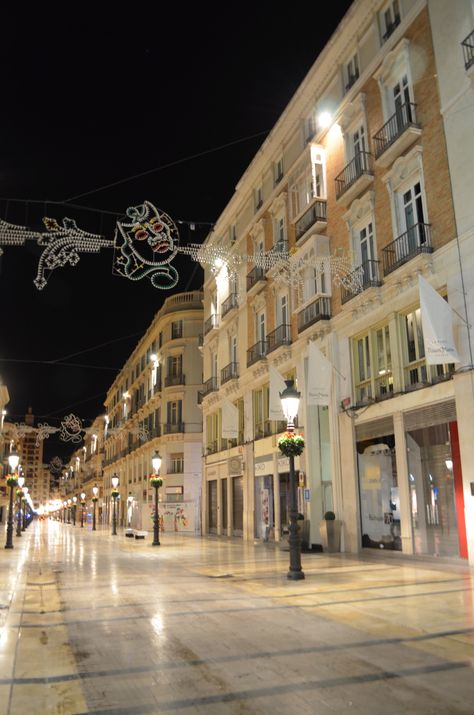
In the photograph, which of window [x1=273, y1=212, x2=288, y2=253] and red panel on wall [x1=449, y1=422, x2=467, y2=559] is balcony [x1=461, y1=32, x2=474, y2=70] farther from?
window [x1=273, y1=212, x2=288, y2=253]

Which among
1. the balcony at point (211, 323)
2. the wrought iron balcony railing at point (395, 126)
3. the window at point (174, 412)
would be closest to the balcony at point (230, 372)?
the balcony at point (211, 323)

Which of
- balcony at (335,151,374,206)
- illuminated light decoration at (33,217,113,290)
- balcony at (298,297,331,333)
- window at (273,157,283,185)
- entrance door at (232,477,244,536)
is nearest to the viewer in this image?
illuminated light decoration at (33,217,113,290)

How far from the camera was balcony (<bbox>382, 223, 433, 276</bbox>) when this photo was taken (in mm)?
17328

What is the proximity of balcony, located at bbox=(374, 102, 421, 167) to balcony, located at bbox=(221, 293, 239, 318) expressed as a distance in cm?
1423

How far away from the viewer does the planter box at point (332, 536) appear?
2072 centimetres

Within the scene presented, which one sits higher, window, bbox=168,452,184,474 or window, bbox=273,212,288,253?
window, bbox=273,212,288,253

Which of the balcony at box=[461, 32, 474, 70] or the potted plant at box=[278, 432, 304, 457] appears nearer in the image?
the potted plant at box=[278, 432, 304, 457]

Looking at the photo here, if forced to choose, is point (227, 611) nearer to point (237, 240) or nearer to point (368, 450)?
point (368, 450)

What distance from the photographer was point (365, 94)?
21.3m

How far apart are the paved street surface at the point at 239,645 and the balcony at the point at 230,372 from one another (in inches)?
743

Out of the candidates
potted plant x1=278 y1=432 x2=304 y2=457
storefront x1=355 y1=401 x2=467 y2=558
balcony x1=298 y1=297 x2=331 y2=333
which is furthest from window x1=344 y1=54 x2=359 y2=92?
potted plant x1=278 y1=432 x2=304 y2=457

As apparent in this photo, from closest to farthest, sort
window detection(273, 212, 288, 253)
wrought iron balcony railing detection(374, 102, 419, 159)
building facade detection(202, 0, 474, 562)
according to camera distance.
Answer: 1. building facade detection(202, 0, 474, 562)
2. wrought iron balcony railing detection(374, 102, 419, 159)
3. window detection(273, 212, 288, 253)

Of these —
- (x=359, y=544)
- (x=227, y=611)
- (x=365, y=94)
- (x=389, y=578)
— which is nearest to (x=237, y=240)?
(x=365, y=94)

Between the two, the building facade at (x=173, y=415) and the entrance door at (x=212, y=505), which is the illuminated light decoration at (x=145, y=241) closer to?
the entrance door at (x=212, y=505)
